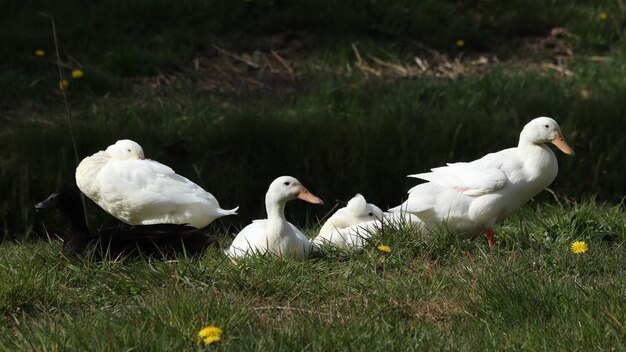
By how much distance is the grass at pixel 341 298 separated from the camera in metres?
4.71

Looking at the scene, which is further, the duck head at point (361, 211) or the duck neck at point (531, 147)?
the duck head at point (361, 211)

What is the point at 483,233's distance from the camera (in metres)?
7.03

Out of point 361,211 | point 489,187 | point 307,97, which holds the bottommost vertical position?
point 307,97

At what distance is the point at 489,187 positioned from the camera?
6699 millimetres

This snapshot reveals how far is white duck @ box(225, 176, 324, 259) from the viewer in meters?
6.29

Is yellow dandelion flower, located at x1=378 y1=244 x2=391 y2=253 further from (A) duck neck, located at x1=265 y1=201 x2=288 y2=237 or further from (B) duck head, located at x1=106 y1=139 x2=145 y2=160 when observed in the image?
(B) duck head, located at x1=106 y1=139 x2=145 y2=160

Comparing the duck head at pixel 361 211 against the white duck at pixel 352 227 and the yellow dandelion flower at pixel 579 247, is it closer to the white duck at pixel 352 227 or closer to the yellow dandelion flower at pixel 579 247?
the white duck at pixel 352 227

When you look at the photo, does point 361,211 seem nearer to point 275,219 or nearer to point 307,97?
point 275,219

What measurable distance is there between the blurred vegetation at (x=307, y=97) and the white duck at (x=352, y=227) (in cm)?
333

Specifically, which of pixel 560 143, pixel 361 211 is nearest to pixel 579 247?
pixel 560 143

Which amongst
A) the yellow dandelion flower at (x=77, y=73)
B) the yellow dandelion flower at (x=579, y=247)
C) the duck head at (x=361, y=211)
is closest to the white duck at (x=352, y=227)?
the duck head at (x=361, y=211)

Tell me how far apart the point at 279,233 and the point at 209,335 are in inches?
67.0

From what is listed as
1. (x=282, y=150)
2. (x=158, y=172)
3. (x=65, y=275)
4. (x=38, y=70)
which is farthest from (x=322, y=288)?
(x=38, y=70)

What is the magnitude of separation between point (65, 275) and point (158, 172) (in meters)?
1.47
